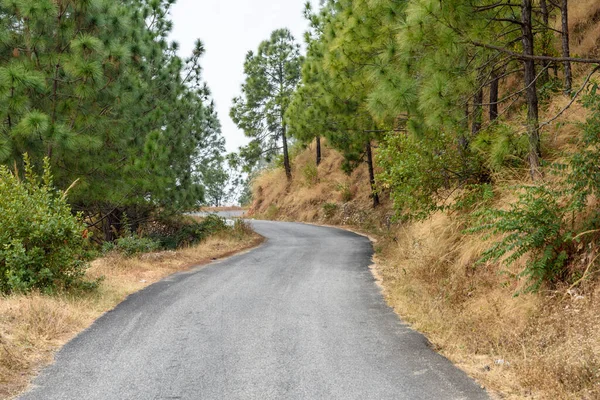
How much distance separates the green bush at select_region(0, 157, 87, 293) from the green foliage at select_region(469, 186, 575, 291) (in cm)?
689

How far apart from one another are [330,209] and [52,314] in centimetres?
2193

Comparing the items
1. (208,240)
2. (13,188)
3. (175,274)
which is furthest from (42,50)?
(208,240)

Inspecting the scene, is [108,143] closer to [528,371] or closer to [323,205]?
[528,371]

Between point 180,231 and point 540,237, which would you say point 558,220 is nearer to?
point 540,237

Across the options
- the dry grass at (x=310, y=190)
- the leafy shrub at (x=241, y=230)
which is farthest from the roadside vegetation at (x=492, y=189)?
the dry grass at (x=310, y=190)

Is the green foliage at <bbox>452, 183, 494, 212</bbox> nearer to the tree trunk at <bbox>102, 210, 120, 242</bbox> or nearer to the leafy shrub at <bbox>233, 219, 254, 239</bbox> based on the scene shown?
the tree trunk at <bbox>102, 210, 120, 242</bbox>

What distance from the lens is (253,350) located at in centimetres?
642

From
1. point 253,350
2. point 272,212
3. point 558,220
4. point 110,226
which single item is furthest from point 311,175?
point 253,350

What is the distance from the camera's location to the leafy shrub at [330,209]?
94.2 ft

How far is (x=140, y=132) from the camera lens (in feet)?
50.6

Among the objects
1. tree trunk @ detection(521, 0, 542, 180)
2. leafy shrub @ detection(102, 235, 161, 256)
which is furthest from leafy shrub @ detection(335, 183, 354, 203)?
tree trunk @ detection(521, 0, 542, 180)

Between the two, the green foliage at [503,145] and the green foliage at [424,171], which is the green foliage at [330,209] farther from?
the green foliage at [503,145]

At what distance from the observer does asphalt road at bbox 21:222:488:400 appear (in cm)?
514

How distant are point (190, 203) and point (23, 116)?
21.0ft
